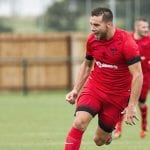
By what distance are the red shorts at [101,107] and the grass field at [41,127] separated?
218 cm

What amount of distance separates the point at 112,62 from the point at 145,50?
5.64 meters

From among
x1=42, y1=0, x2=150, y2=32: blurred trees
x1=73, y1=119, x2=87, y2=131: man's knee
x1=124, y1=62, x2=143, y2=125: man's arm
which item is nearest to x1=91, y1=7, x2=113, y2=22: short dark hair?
x1=124, y1=62, x2=143, y2=125: man's arm

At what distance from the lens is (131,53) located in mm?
10656

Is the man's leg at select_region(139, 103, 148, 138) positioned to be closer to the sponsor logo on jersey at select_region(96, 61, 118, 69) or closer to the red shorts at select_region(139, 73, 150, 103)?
the red shorts at select_region(139, 73, 150, 103)

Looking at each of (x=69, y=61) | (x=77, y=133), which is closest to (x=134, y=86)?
(x=77, y=133)

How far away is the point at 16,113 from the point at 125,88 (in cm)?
1054

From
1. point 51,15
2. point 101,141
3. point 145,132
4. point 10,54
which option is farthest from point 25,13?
point 101,141

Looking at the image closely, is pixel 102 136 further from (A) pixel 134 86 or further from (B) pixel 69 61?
(B) pixel 69 61

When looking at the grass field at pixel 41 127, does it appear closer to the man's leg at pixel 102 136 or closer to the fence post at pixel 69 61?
the man's leg at pixel 102 136

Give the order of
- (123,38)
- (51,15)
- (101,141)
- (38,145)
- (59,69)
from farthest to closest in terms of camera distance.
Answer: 1. (51,15)
2. (59,69)
3. (38,145)
4. (101,141)
5. (123,38)

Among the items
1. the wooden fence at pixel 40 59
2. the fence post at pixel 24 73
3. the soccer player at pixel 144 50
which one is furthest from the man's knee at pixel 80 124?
the wooden fence at pixel 40 59

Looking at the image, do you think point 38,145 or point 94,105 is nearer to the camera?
point 94,105

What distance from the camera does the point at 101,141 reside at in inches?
466

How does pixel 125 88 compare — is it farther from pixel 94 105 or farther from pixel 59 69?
pixel 59 69
